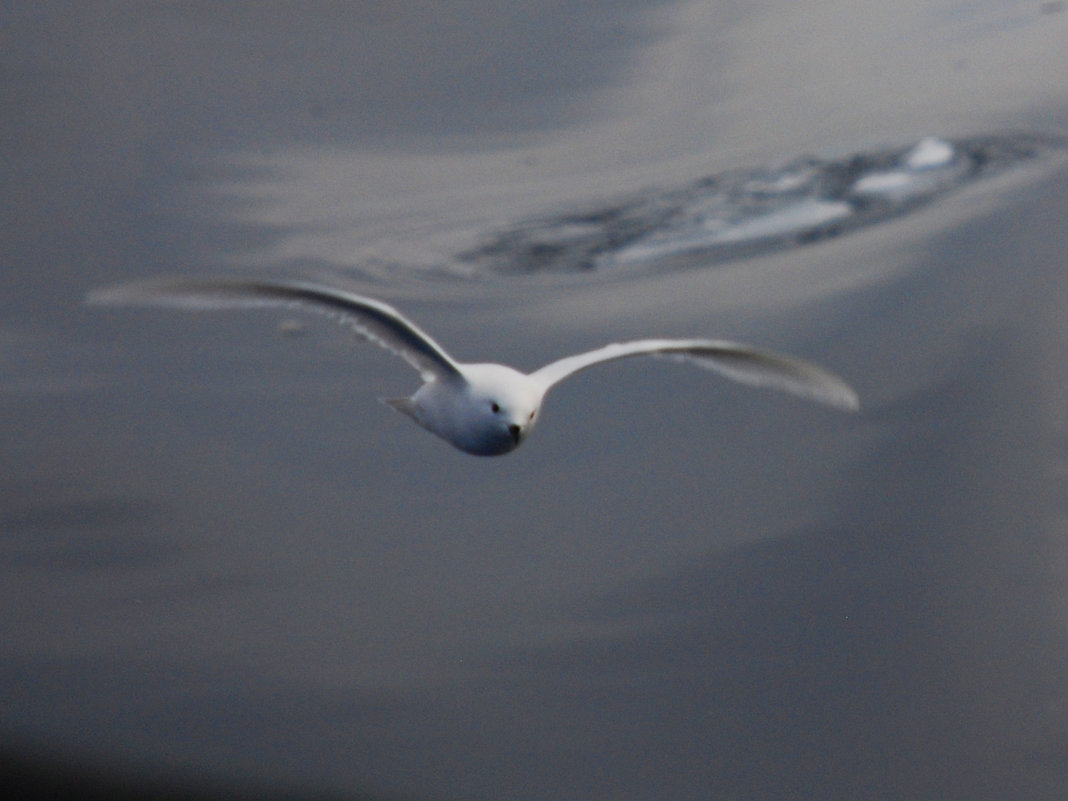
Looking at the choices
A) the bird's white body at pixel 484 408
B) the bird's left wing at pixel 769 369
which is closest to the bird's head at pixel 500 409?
the bird's white body at pixel 484 408

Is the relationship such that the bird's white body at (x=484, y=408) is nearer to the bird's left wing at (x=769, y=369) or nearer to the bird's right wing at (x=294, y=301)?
the bird's right wing at (x=294, y=301)

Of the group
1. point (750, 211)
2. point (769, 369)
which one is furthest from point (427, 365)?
point (750, 211)

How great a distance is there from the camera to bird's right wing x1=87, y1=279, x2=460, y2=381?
0.69 meters

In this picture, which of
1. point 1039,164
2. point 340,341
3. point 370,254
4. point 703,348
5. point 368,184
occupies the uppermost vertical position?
point 1039,164

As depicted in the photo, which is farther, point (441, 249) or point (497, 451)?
point (441, 249)

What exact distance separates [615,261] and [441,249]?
265 mm

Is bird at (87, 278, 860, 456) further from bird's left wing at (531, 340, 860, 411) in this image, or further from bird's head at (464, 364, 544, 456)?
bird's left wing at (531, 340, 860, 411)

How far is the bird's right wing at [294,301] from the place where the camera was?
2.28 ft

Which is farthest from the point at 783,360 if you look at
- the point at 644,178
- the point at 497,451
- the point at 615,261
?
the point at 644,178

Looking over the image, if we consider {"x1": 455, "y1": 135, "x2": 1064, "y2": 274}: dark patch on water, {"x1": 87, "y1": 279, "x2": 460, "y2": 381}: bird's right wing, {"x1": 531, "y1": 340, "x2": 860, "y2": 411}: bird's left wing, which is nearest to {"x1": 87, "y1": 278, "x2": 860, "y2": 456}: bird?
{"x1": 87, "y1": 279, "x2": 460, "y2": 381}: bird's right wing

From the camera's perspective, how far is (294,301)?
2.37 feet

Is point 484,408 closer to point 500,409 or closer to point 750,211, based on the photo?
point 500,409

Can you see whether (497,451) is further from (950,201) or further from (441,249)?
(950,201)

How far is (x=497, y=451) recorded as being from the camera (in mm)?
688
